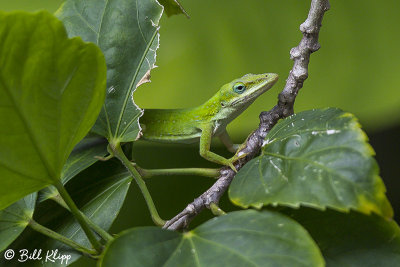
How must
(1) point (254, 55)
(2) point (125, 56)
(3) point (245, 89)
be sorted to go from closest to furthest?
(2) point (125, 56)
(3) point (245, 89)
(1) point (254, 55)

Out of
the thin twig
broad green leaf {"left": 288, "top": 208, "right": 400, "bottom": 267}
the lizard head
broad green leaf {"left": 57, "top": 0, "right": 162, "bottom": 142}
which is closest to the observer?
broad green leaf {"left": 288, "top": 208, "right": 400, "bottom": 267}

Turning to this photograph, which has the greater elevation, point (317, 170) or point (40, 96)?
point (40, 96)

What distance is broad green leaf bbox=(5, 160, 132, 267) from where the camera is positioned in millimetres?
1016

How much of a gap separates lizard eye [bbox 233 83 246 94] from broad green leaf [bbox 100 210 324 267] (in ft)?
2.74

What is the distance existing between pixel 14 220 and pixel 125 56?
42 cm

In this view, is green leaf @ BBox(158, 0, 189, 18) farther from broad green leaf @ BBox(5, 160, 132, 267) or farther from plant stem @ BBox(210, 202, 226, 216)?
plant stem @ BBox(210, 202, 226, 216)

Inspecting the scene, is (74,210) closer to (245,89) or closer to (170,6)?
(170,6)

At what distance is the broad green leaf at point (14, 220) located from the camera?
3.05 feet

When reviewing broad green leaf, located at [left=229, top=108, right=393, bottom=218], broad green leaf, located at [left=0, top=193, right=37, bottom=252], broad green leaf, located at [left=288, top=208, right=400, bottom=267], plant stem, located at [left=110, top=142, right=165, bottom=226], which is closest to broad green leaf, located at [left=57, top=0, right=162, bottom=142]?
plant stem, located at [left=110, top=142, right=165, bottom=226]

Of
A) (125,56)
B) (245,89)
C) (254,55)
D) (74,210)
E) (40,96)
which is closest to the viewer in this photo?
(40,96)

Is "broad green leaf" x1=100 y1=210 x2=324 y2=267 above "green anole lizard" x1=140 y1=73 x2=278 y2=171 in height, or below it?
above

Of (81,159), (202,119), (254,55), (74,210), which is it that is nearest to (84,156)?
(81,159)

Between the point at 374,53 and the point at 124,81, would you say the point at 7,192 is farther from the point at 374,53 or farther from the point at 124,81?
the point at 374,53

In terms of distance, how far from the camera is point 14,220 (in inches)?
37.5
